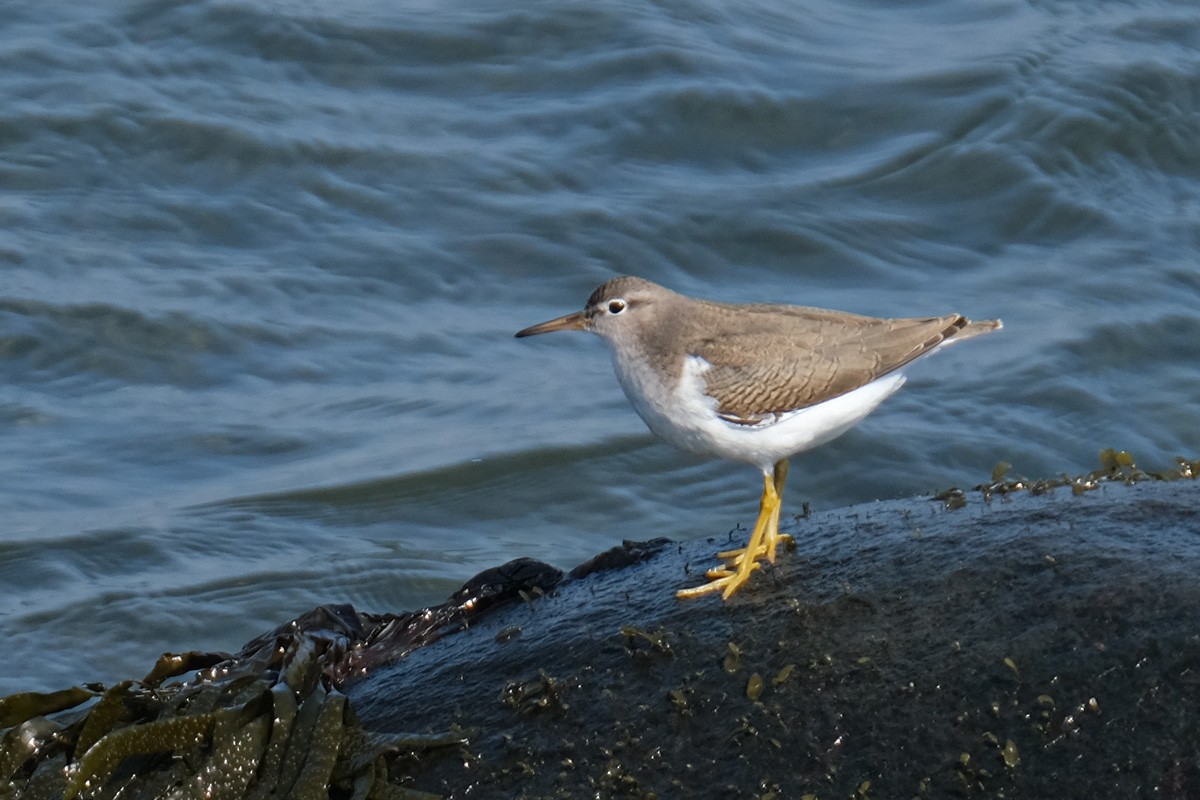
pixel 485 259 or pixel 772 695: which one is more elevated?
pixel 772 695

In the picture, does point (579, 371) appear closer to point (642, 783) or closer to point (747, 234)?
point (747, 234)

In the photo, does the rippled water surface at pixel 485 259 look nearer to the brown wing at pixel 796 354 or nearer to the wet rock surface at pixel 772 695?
the wet rock surface at pixel 772 695

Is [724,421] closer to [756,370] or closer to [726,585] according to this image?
[756,370]

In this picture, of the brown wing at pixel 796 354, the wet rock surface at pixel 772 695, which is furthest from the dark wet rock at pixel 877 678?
the brown wing at pixel 796 354

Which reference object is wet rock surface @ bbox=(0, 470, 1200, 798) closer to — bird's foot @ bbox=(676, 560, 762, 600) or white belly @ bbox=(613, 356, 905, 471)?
bird's foot @ bbox=(676, 560, 762, 600)

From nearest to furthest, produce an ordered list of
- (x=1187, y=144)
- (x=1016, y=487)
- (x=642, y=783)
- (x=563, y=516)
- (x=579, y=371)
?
(x=642, y=783) → (x=1016, y=487) → (x=563, y=516) → (x=579, y=371) → (x=1187, y=144)

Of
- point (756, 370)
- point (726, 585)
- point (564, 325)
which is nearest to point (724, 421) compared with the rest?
point (756, 370)

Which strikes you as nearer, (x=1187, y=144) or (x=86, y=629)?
(x=86, y=629)

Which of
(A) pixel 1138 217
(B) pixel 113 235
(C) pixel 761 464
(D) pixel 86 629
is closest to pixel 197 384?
(B) pixel 113 235

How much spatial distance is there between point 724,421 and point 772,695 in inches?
53.4

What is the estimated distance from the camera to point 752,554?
4844 millimetres

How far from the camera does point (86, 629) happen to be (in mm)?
7355

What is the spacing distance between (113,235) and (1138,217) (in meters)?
8.32

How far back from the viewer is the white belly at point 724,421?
518 cm
